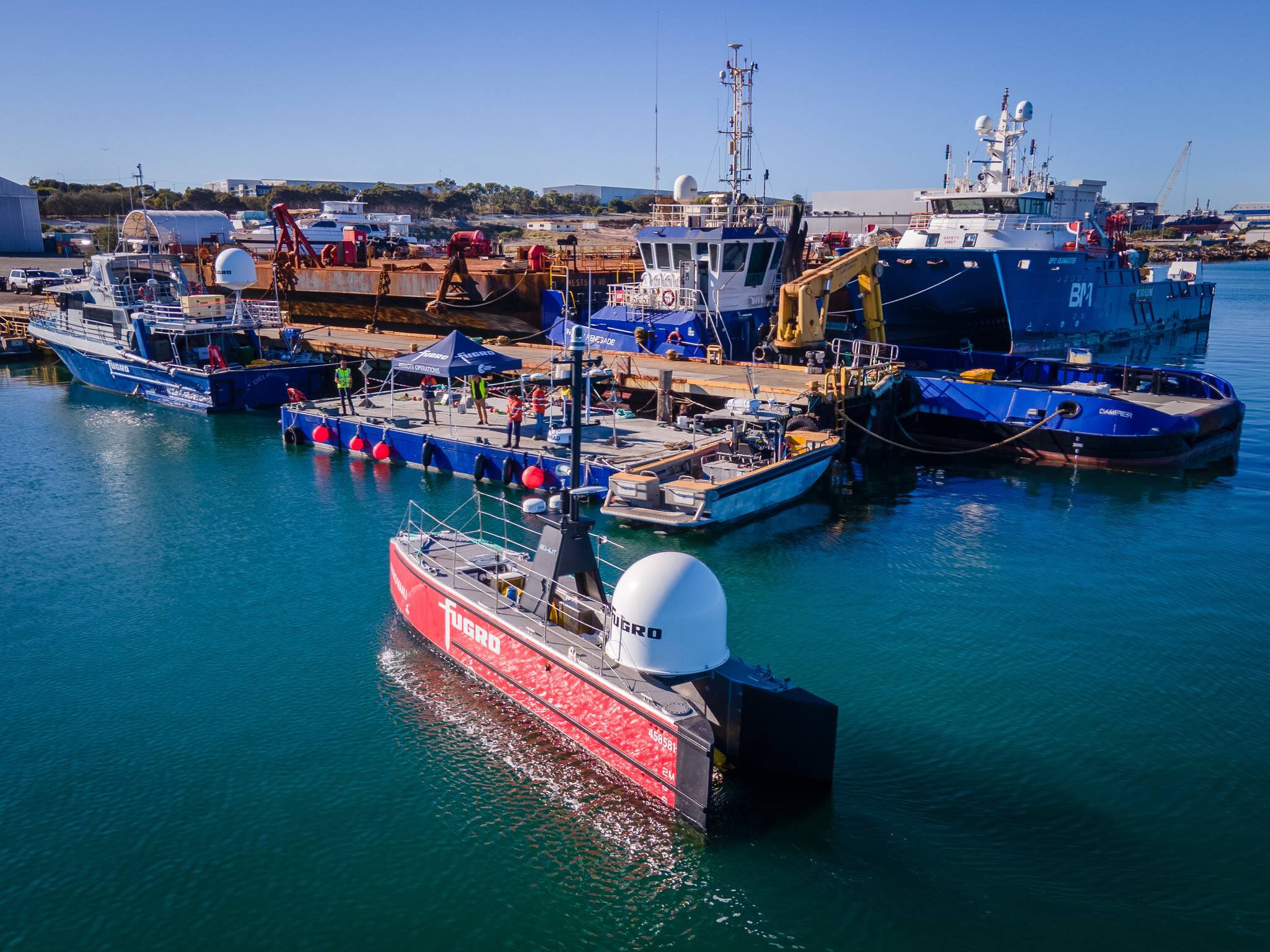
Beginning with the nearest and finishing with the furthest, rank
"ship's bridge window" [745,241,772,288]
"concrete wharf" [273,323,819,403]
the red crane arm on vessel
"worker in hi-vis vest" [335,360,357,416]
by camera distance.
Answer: "concrete wharf" [273,323,819,403] → "worker in hi-vis vest" [335,360,357,416] → "ship's bridge window" [745,241,772,288] → the red crane arm on vessel

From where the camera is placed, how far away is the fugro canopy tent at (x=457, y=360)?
28.2 metres

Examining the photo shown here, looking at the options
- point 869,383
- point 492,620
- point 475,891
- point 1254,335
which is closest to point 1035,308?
point 869,383

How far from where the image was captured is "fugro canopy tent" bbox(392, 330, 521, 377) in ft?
92.4

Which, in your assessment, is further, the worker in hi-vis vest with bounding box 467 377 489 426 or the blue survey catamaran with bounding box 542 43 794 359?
the blue survey catamaran with bounding box 542 43 794 359

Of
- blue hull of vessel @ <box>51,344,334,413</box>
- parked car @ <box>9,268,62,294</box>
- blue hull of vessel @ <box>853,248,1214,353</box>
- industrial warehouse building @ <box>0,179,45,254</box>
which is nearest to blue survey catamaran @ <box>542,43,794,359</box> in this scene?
blue hull of vessel @ <box>853,248,1214,353</box>

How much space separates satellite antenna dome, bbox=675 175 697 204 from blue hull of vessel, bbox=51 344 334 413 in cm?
1638

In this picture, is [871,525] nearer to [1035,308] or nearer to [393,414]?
[393,414]

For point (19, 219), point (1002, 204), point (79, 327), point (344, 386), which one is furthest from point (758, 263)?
point (19, 219)

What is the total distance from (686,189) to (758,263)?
16.2 feet

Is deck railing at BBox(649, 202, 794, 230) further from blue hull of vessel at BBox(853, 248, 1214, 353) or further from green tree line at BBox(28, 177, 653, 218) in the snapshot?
green tree line at BBox(28, 177, 653, 218)

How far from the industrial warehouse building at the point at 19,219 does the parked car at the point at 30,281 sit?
18.5 m

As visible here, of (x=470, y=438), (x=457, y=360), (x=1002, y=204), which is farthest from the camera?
(x=1002, y=204)

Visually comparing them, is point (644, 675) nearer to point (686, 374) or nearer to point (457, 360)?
point (457, 360)

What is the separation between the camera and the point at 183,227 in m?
69.9
